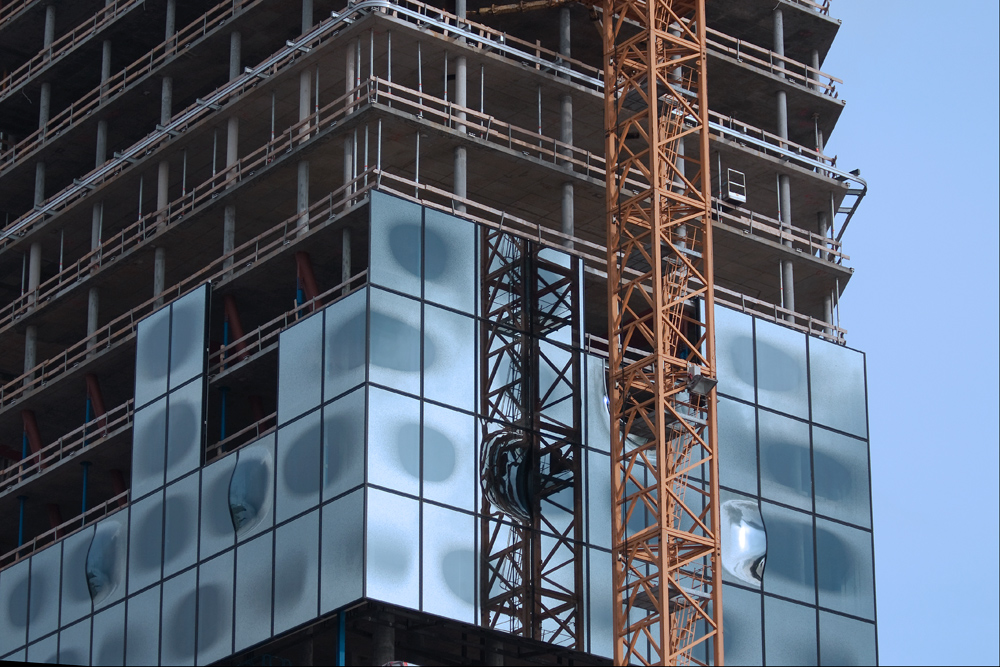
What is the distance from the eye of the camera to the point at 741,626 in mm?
81750

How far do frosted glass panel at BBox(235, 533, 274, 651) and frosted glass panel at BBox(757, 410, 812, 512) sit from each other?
699 inches

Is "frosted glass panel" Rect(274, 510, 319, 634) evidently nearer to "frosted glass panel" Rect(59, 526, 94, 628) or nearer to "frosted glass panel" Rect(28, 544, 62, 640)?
"frosted glass panel" Rect(59, 526, 94, 628)

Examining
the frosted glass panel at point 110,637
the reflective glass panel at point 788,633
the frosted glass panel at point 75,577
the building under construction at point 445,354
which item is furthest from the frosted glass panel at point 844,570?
the frosted glass panel at point 75,577

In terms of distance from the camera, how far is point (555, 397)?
80.9 m

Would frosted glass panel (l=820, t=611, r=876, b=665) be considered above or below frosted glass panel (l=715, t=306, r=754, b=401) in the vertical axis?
below

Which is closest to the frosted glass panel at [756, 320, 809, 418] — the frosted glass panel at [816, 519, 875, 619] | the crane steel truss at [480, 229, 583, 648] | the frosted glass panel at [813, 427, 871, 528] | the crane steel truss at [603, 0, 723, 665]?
the frosted glass panel at [813, 427, 871, 528]

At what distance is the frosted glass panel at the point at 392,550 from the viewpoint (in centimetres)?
7394

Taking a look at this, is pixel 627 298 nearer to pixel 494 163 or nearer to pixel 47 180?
pixel 494 163

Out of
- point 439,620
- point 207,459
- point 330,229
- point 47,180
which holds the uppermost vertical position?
point 47,180

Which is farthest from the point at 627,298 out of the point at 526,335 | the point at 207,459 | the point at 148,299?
the point at 148,299

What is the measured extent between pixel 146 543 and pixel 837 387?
82.1 ft

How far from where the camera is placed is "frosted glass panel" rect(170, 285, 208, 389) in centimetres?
8325

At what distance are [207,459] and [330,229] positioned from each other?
884 cm

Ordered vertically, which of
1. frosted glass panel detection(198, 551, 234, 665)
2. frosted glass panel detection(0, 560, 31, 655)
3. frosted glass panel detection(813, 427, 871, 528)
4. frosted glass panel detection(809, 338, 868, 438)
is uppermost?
frosted glass panel detection(809, 338, 868, 438)
